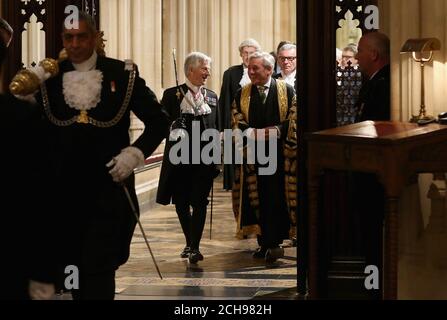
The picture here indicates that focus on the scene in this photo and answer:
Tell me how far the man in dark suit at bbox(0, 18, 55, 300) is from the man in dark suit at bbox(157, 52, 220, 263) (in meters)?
5.68

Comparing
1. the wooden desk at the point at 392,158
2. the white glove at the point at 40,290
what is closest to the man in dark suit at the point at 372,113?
the wooden desk at the point at 392,158

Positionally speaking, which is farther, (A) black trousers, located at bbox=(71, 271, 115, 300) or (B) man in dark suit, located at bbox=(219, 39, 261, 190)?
(B) man in dark suit, located at bbox=(219, 39, 261, 190)

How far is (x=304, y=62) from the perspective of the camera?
313 inches

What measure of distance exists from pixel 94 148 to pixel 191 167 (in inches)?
158

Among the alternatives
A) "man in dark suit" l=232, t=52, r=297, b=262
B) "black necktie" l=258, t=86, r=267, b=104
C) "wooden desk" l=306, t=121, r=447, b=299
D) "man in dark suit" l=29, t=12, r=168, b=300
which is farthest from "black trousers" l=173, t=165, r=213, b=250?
"man in dark suit" l=29, t=12, r=168, b=300

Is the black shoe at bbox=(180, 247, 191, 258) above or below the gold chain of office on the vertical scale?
below

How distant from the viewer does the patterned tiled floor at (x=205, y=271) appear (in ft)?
27.0

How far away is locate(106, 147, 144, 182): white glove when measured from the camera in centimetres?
564

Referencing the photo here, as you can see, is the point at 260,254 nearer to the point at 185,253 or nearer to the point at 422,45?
the point at 185,253

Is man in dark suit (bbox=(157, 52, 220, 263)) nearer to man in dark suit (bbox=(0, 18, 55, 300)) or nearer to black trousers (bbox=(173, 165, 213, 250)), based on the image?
black trousers (bbox=(173, 165, 213, 250))

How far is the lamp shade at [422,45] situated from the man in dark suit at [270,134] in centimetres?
290

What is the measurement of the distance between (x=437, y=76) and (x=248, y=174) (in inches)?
123

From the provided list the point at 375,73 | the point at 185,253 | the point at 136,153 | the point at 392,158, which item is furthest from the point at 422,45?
the point at 185,253
